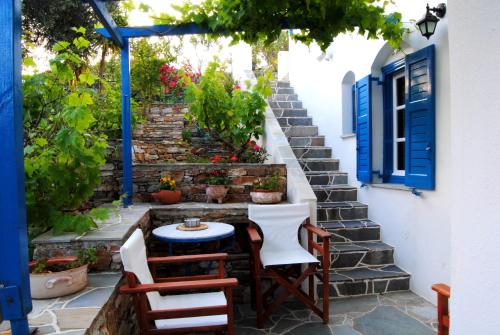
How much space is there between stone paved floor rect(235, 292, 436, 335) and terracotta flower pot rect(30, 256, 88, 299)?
5.10 ft

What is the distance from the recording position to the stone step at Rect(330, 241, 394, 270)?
13.1 feet

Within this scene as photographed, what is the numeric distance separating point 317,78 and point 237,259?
13.8 ft

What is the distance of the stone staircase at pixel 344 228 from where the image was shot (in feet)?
12.4

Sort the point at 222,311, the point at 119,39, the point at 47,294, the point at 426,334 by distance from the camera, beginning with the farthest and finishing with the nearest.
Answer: the point at 119,39 → the point at 426,334 → the point at 222,311 → the point at 47,294

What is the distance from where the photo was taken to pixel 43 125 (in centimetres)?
261

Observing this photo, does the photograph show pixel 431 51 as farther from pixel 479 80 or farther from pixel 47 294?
pixel 47 294

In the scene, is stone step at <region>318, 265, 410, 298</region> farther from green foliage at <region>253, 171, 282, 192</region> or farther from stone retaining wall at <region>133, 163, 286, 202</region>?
stone retaining wall at <region>133, 163, 286, 202</region>

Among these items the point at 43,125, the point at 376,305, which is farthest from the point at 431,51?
the point at 43,125

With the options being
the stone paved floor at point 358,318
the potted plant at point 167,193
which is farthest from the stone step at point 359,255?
the potted plant at point 167,193

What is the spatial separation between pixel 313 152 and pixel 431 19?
303 cm

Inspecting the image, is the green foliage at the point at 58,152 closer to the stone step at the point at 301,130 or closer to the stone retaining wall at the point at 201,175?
the stone retaining wall at the point at 201,175

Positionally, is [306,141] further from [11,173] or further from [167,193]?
[11,173]

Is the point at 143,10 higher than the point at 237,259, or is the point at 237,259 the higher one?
the point at 143,10

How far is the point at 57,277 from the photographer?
6.66 feet
